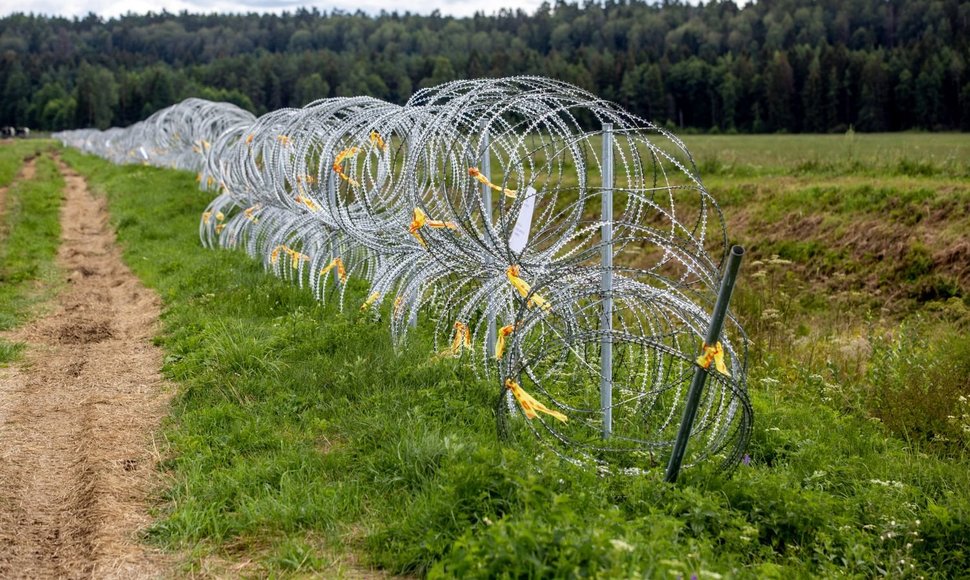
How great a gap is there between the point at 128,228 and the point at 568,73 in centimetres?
4625

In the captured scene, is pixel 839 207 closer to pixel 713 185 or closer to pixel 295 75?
pixel 713 185

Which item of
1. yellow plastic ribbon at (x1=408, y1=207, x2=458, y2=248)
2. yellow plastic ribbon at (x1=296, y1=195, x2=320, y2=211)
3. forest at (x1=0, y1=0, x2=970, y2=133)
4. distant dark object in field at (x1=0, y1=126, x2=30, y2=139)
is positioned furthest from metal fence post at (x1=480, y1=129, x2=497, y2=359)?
distant dark object in field at (x1=0, y1=126, x2=30, y2=139)

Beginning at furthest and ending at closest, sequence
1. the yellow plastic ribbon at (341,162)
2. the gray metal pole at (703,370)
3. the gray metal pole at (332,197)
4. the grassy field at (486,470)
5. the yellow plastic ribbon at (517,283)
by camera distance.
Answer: the gray metal pole at (332,197) < the yellow plastic ribbon at (341,162) < the yellow plastic ribbon at (517,283) < the gray metal pole at (703,370) < the grassy field at (486,470)

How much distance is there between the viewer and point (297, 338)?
770cm

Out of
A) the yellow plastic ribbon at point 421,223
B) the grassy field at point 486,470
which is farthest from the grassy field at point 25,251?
the yellow plastic ribbon at point 421,223

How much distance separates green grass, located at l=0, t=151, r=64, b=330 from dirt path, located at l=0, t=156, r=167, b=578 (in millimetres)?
441

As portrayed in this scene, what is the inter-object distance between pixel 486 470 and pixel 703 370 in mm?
1190

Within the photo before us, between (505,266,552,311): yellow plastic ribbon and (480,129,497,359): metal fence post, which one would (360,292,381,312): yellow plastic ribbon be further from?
(505,266,552,311): yellow plastic ribbon

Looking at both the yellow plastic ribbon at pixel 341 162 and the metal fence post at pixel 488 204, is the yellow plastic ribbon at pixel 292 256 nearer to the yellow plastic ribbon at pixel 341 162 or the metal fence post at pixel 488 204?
the yellow plastic ribbon at pixel 341 162

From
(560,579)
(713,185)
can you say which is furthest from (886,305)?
(560,579)

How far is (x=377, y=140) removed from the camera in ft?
28.3

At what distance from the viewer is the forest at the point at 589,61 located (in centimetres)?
5669

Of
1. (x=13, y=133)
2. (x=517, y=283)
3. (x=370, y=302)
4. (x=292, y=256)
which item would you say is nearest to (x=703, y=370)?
(x=517, y=283)

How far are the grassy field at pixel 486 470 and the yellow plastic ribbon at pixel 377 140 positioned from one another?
5.41 feet
